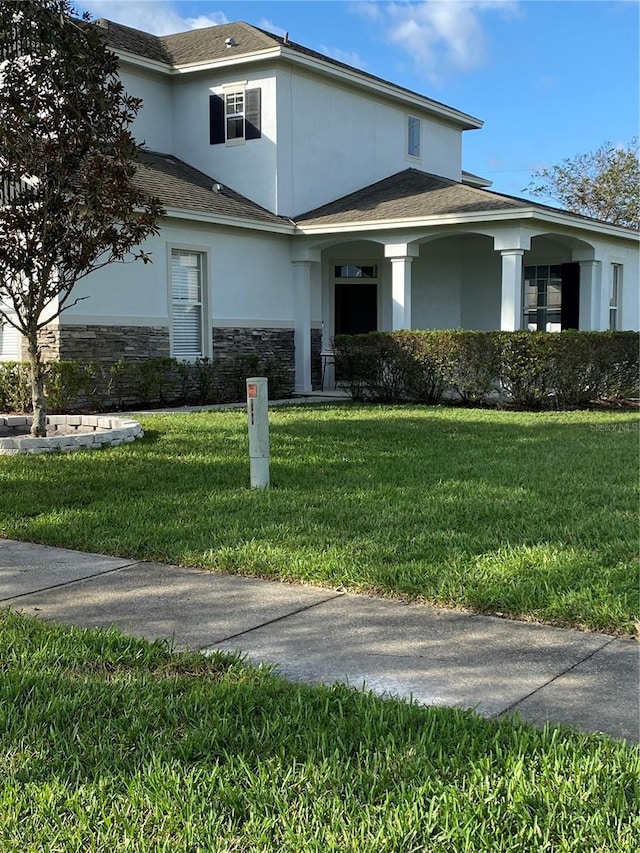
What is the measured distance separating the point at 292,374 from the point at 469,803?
16203 mm

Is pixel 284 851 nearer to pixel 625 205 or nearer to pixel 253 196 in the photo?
pixel 253 196

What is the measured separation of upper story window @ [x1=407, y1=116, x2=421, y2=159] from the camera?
70.7 feet

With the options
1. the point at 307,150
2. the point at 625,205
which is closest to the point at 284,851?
the point at 307,150

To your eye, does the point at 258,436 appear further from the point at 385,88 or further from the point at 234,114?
the point at 385,88

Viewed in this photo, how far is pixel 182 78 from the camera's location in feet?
61.7

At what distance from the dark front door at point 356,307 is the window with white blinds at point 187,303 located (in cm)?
476

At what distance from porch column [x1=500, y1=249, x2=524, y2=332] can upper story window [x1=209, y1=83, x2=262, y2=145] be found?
232 inches

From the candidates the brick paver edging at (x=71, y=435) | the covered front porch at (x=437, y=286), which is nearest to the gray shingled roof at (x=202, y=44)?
the covered front porch at (x=437, y=286)

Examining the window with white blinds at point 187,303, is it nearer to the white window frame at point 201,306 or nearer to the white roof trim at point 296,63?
the white window frame at point 201,306

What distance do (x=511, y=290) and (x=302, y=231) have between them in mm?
4452

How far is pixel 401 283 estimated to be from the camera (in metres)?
17.1

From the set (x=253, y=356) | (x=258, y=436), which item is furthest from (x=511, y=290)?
(x=258, y=436)

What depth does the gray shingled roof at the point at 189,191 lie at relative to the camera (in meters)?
15.7

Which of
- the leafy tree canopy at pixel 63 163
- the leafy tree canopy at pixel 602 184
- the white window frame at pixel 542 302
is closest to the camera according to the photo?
the leafy tree canopy at pixel 63 163
